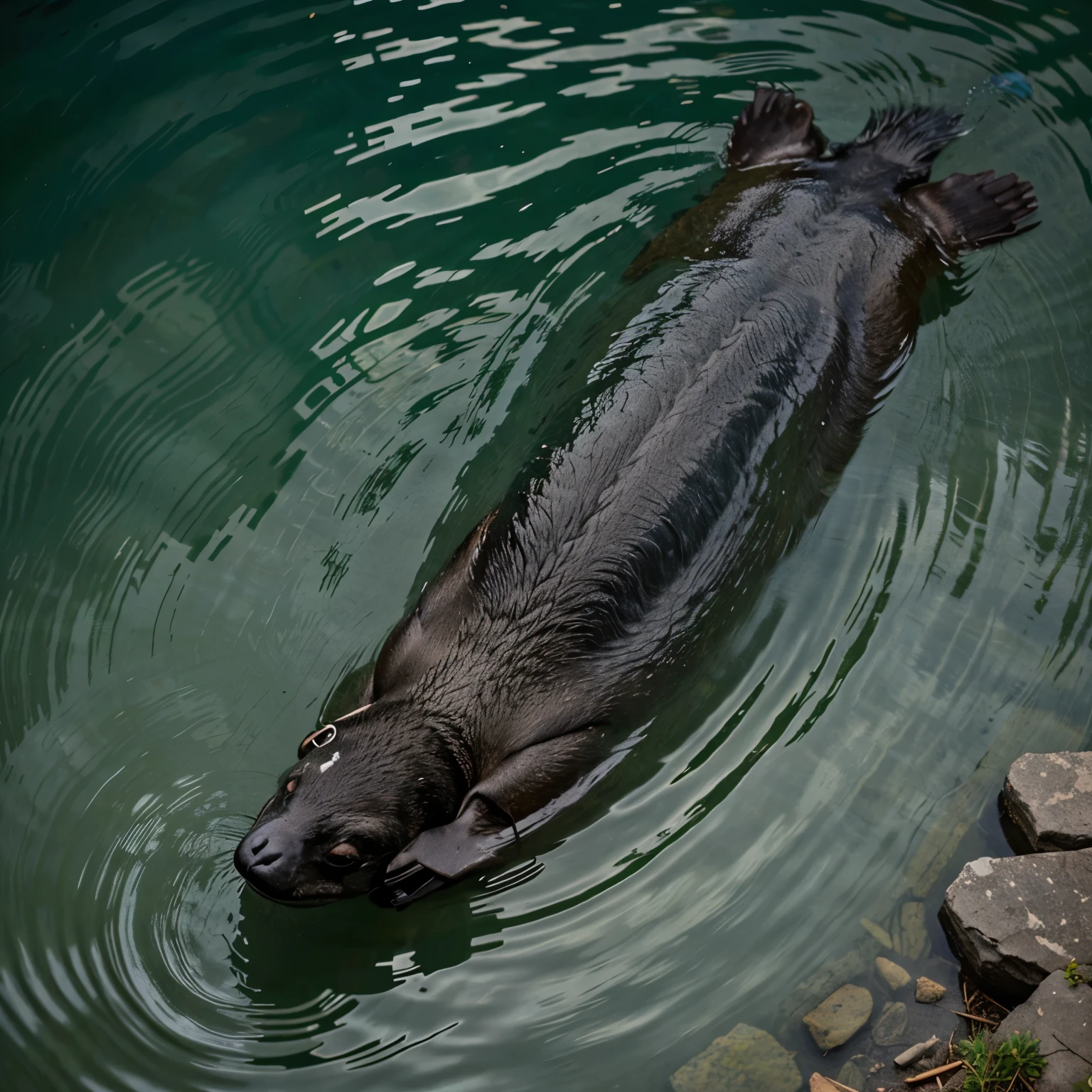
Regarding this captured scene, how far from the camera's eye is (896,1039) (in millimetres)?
3268

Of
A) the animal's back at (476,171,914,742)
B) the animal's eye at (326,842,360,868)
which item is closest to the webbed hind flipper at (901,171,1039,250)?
the animal's back at (476,171,914,742)

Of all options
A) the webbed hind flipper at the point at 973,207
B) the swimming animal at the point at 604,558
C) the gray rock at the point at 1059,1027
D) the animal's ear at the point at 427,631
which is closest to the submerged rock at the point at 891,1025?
the gray rock at the point at 1059,1027

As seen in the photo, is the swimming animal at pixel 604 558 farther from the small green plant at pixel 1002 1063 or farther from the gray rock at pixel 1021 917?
the small green plant at pixel 1002 1063

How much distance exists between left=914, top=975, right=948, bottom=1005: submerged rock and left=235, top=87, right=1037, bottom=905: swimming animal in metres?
1.29

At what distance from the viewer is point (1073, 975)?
3.07 metres

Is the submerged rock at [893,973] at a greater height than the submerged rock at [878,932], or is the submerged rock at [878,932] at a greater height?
the submerged rock at [878,932]

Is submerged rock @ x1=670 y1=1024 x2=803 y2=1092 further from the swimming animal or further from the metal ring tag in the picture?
the metal ring tag

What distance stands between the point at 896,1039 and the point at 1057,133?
4.56 metres

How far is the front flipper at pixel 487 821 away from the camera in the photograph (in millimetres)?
3438

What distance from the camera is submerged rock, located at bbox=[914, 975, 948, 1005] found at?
3.32 m

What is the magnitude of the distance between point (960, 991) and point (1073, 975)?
1.31 ft

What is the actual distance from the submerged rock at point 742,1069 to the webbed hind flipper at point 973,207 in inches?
146

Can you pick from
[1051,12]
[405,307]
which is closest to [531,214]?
[405,307]

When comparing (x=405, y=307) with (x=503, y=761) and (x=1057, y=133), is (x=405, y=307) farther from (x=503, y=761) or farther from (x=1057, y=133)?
(x=1057, y=133)
